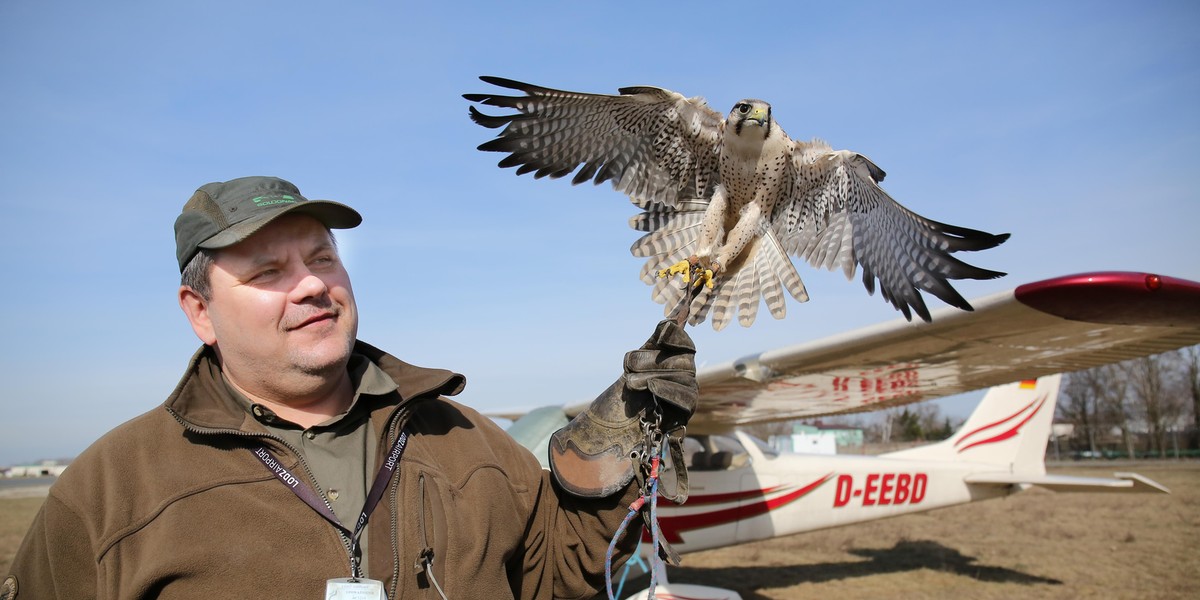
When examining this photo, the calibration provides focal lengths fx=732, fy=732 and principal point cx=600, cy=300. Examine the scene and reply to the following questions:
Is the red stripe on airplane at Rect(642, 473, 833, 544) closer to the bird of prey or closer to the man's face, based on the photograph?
the bird of prey

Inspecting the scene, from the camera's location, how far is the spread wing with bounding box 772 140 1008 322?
10.00ft

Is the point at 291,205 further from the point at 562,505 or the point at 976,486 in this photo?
the point at 976,486

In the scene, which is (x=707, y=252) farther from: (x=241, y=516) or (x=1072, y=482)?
(x=1072, y=482)

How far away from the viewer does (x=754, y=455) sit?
866 cm

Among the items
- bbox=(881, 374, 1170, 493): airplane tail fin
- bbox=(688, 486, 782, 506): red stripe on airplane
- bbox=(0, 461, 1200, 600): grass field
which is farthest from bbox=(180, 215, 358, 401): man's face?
bbox=(881, 374, 1170, 493): airplane tail fin

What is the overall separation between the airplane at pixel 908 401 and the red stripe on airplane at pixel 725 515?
0.05 feet

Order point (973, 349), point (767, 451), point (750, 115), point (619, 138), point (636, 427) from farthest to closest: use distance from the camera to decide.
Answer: point (767, 451), point (973, 349), point (619, 138), point (750, 115), point (636, 427)

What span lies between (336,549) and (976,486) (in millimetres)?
10733

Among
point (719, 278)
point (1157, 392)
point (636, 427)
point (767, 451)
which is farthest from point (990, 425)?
point (1157, 392)

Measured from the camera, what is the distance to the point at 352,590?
1501mm

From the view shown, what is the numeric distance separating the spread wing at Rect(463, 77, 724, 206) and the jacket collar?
1.42 metres

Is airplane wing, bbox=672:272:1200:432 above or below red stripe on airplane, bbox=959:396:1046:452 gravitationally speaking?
above

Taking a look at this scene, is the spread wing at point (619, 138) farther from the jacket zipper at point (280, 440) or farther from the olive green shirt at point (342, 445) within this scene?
the jacket zipper at point (280, 440)

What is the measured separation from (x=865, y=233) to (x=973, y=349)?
118 inches
